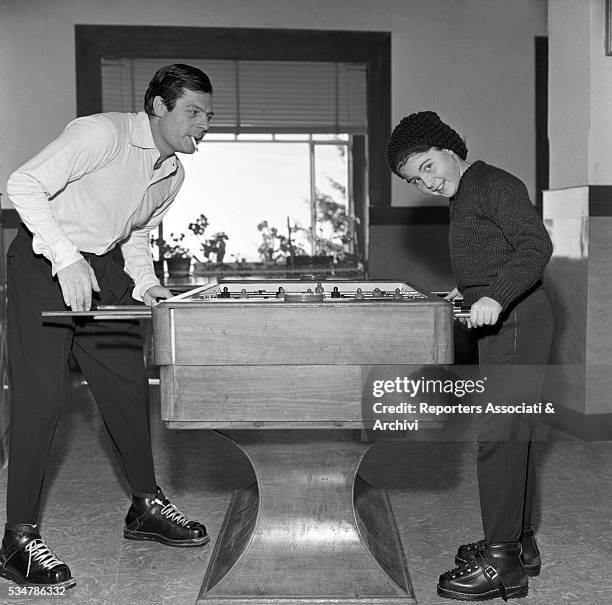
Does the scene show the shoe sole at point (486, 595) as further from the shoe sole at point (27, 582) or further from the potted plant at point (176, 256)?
the potted plant at point (176, 256)

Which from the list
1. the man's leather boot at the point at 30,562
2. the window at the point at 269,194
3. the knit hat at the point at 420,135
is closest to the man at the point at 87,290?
the man's leather boot at the point at 30,562

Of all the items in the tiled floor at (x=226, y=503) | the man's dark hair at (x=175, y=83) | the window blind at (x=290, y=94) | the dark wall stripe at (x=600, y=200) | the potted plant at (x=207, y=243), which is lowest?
the tiled floor at (x=226, y=503)

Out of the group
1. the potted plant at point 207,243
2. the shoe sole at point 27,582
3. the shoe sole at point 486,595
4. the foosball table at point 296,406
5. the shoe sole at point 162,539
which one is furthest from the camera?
the potted plant at point 207,243

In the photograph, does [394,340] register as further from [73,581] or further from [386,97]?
[386,97]

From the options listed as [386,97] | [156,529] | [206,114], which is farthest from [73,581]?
[386,97]

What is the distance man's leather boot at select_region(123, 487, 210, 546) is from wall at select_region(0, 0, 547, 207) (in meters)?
3.32

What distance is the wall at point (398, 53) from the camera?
573 cm

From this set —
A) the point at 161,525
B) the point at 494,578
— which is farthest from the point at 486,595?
the point at 161,525

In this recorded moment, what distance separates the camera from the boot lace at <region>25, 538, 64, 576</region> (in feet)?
8.68

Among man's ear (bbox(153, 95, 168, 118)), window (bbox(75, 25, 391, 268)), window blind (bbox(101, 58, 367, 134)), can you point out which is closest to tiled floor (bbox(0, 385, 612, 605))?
man's ear (bbox(153, 95, 168, 118))

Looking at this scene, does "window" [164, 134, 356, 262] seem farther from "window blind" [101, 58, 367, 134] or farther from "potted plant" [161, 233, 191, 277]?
"window blind" [101, 58, 367, 134]

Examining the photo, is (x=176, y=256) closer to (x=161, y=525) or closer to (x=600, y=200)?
(x=600, y=200)

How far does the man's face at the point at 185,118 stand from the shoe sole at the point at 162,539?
125 cm

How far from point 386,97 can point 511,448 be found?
12.5 feet
